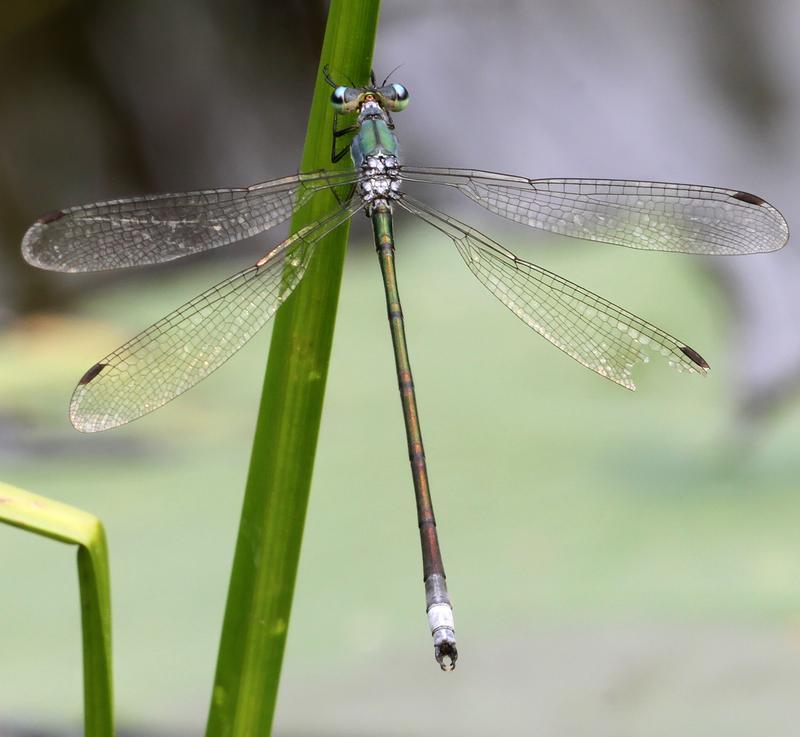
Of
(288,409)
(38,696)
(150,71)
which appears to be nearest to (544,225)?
(288,409)

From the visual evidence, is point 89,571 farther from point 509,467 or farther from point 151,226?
point 509,467

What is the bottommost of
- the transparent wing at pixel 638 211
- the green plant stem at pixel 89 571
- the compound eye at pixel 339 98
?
the green plant stem at pixel 89 571

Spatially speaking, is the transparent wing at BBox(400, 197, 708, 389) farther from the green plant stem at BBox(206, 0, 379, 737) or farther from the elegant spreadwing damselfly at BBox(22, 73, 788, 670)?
the green plant stem at BBox(206, 0, 379, 737)

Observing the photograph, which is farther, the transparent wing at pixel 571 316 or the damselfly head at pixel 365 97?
the transparent wing at pixel 571 316

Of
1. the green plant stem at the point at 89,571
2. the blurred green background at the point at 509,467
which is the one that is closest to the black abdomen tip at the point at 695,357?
the blurred green background at the point at 509,467

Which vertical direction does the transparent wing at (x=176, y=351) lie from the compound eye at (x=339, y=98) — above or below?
above

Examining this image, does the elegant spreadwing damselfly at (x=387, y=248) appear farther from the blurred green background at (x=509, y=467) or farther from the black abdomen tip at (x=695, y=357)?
the blurred green background at (x=509, y=467)
